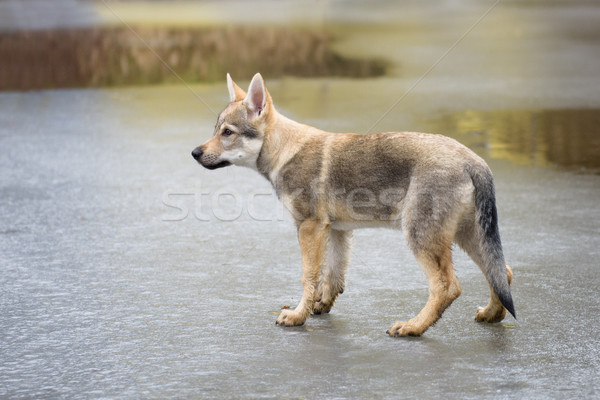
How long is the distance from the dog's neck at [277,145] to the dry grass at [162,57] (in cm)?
958

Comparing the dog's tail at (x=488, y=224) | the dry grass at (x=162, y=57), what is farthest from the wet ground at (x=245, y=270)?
the dry grass at (x=162, y=57)

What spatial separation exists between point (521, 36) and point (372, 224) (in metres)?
15.6

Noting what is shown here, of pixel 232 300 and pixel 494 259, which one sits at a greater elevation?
pixel 494 259

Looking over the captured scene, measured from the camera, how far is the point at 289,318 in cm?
563

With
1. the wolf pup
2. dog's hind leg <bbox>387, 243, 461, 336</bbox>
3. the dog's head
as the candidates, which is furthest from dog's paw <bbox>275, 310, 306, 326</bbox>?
the dog's head

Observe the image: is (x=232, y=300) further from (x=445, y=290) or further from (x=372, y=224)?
(x=445, y=290)

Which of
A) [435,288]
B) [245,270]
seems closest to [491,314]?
[435,288]

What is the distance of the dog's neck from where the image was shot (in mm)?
6035

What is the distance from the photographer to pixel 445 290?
5438 millimetres

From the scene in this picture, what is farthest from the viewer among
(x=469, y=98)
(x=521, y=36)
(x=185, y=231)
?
(x=521, y=36)

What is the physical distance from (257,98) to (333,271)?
124 centimetres

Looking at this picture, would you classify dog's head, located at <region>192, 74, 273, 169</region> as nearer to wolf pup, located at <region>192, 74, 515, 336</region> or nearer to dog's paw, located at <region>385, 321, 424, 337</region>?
wolf pup, located at <region>192, 74, 515, 336</region>

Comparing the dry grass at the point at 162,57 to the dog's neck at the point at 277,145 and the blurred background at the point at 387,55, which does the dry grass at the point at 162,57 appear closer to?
the blurred background at the point at 387,55

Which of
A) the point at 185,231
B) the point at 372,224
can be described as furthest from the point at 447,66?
the point at 372,224
